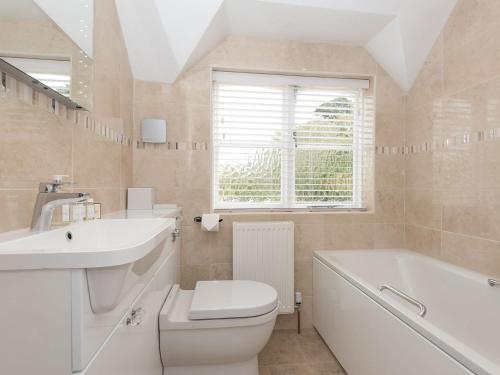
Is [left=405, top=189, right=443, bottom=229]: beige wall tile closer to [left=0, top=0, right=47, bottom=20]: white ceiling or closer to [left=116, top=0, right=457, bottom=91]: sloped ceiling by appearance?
[left=116, top=0, right=457, bottom=91]: sloped ceiling

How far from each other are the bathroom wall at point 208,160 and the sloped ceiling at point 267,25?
0.10 metres

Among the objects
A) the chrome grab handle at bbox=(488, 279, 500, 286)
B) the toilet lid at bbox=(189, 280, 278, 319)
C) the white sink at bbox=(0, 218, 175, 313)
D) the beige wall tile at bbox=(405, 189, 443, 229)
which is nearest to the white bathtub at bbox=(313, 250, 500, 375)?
the chrome grab handle at bbox=(488, 279, 500, 286)

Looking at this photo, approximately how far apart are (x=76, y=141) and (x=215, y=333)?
1148 mm

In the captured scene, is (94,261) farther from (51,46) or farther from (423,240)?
(423,240)

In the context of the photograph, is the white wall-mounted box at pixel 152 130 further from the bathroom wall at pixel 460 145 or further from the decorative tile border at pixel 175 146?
the bathroom wall at pixel 460 145

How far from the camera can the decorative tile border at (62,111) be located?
831 mm

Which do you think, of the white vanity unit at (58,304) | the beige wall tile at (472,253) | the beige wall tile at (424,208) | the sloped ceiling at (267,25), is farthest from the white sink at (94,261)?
the beige wall tile at (424,208)

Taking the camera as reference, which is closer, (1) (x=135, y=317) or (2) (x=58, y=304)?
(2) (x=58, y=304)

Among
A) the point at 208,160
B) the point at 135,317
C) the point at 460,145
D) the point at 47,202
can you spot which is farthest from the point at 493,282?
the point at 47,202

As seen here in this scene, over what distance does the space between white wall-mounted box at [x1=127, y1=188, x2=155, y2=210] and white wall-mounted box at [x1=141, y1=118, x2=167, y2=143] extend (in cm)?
37

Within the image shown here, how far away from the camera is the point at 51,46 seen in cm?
101

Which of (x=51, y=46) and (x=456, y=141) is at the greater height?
(x=51, y=46)

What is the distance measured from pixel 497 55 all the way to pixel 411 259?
1420 mm

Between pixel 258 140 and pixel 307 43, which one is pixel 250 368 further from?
pixel 307 43
